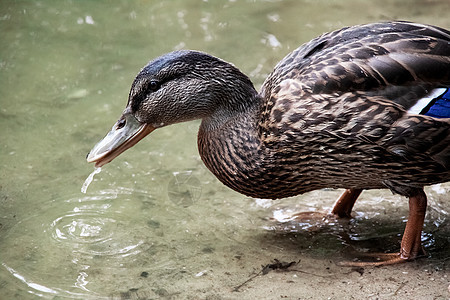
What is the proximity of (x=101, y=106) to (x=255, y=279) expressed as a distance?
2.58m

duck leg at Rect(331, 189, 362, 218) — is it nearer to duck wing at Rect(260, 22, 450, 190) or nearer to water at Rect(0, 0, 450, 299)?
water at Rect(0, 0, 450, 299)

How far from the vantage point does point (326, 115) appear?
435 centimetres

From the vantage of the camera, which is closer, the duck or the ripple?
the duck

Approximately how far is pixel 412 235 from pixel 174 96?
1771 millimetres

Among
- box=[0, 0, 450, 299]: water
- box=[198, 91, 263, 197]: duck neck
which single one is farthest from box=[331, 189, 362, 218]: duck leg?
box=[198, 91, 263, 197]: duck neck

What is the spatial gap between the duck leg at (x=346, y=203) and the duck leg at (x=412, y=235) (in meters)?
0.55

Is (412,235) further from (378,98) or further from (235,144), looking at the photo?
(235,144)

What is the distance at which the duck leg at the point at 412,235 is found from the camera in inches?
182

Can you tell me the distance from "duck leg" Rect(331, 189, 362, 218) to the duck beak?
149 cm

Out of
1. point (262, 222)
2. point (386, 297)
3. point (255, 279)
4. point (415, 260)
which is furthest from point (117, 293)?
point (415, 260)

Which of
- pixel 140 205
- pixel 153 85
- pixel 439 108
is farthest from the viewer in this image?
pixel 140 205

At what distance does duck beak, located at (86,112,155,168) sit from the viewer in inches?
184

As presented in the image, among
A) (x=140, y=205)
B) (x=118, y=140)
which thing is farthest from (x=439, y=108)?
(x=140, y=205)

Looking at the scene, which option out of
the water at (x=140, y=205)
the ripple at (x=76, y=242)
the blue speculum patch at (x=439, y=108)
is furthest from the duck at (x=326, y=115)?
the ripple at (x=76, y=242)
